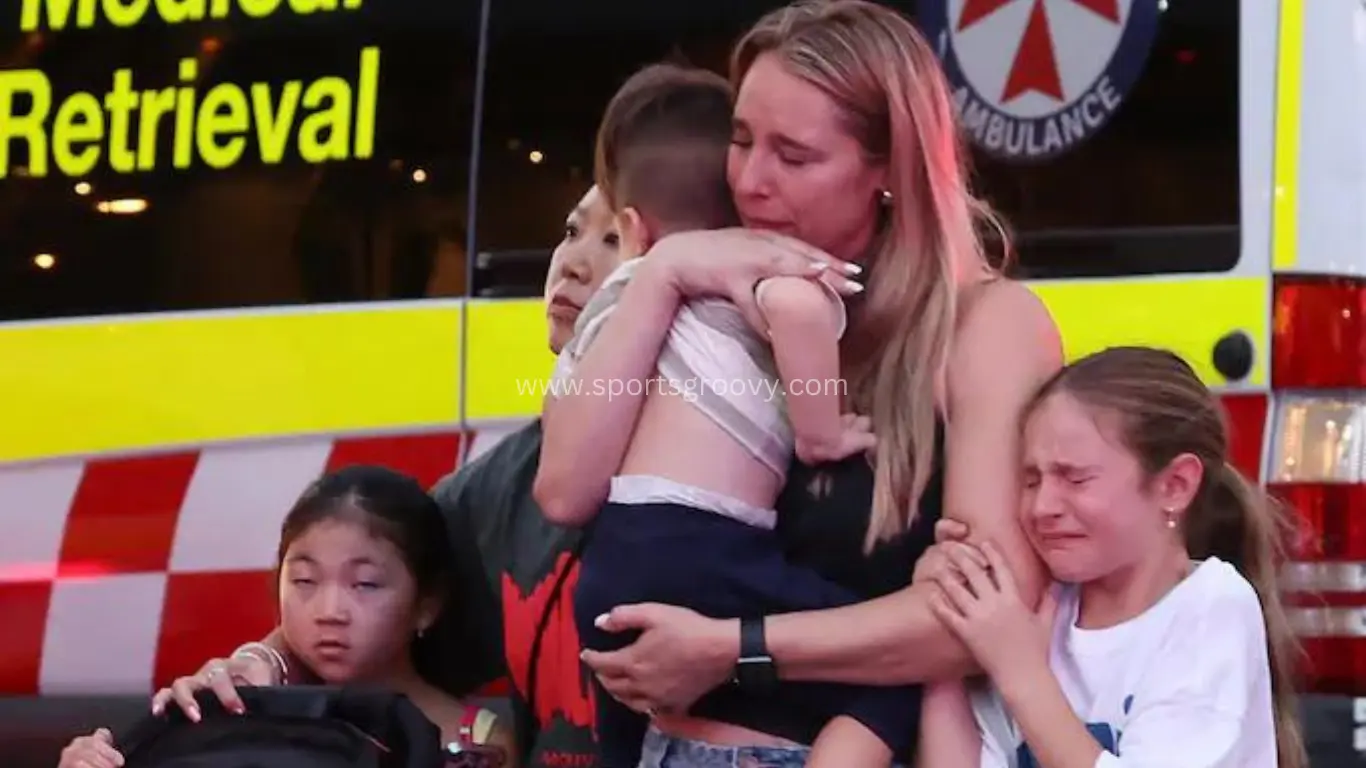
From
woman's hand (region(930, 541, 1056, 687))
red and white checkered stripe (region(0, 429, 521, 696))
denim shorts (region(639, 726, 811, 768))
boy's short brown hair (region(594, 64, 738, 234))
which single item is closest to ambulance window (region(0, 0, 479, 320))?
red and white checkered stripe (region(0, 429, 521, 696))

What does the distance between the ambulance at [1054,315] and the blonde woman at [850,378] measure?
892 millimetres

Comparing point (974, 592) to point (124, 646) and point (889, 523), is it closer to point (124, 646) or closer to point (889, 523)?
point (889, 523)

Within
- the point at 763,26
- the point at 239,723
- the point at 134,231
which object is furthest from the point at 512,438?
the point at 134,231

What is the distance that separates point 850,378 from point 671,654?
1.12 ft

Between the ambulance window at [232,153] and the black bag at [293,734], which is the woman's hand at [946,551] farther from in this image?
the ambulance window at [232,153]

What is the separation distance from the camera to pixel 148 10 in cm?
343

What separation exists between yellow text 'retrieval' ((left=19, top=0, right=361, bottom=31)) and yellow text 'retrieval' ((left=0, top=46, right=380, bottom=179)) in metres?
0.09

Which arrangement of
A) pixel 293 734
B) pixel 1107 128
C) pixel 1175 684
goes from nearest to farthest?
pixel 1175 684 → pixel 293 734 → pixel 1107 128

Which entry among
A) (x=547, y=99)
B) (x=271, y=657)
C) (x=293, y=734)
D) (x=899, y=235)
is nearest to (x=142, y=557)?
(x=271, y=657)

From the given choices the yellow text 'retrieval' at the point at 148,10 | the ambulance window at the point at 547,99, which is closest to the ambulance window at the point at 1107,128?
the ambulance window at the point at 547,99

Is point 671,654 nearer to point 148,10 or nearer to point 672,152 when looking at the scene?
point 672,152

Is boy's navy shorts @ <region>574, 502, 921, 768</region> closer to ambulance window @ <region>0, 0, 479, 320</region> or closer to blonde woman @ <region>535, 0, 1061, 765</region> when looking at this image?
blonde woman @ <region>535, 0, 1061, 765</region>

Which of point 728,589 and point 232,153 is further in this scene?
point 232,153

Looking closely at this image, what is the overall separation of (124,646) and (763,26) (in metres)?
1.87
